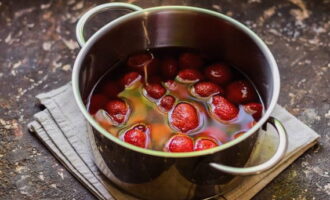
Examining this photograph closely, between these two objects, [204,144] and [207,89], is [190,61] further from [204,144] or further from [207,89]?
[204,144]

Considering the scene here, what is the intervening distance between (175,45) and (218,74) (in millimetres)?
98

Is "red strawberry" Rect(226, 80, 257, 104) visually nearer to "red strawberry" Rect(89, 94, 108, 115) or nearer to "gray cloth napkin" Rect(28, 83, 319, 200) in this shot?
"gray cloth napkin" Rect(28, 83, 319, 200)

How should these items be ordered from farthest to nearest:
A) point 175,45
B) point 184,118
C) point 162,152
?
point 175,45, point 184,118, point 162,152

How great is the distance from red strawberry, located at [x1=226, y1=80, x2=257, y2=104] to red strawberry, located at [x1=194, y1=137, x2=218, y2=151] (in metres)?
0.09

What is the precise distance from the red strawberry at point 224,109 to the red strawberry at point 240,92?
0.05ft

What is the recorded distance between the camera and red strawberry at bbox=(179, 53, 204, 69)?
821 millimetres

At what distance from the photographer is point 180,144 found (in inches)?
27.5

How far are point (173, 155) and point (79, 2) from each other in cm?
54

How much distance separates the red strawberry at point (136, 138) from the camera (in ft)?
2.32

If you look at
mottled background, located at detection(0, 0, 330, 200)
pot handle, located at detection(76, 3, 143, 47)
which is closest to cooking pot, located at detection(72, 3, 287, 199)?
pot handle, located at detection(76, 3, 143, 47)

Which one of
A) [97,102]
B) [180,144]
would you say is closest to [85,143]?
[97,102]

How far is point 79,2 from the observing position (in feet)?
3.45

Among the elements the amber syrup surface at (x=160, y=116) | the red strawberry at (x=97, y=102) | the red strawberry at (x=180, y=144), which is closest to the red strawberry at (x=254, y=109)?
the amber syrup surface at (x=160, y=116)

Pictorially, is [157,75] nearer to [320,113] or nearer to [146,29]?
[146,29]
